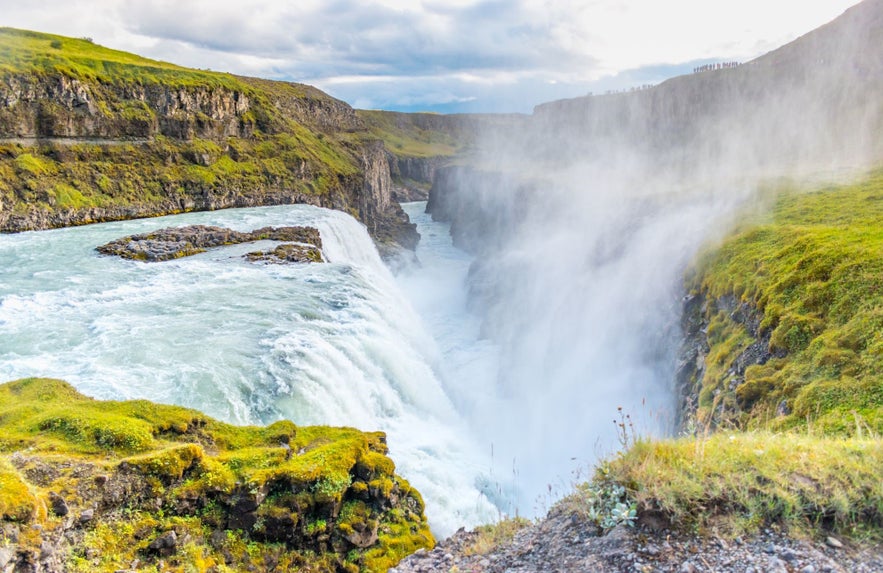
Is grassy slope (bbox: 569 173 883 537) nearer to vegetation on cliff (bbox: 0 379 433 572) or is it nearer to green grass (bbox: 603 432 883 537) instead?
green grass (bbox: 603 432 883 537)

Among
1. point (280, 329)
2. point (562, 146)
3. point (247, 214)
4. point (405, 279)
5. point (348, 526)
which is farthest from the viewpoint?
point (562, 146)

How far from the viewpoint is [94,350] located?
16672 millimetres

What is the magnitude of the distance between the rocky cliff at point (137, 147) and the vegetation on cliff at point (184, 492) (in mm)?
41241

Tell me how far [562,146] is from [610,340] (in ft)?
264

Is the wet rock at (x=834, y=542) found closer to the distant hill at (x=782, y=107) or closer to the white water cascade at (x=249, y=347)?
the white water cascade at (x=249, y=347)

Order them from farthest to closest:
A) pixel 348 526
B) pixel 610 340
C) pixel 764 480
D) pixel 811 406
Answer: pixel 610 340, pixel 811 406, pixel 348 526, pixel 764 480

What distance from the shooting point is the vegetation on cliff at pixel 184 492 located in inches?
263

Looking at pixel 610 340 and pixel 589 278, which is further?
pixel 589 278

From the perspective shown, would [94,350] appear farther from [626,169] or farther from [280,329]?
[626,169]

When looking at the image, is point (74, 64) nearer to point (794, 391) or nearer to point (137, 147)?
point (137, 147)

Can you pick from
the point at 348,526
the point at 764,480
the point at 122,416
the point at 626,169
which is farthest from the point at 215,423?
the point at 626,169

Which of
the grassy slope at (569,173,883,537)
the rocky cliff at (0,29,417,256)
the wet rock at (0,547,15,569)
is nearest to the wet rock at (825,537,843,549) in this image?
the grassy slope at (569,173,883,537)

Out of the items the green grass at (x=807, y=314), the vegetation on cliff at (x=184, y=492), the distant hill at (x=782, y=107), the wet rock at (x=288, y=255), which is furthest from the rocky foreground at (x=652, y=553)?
the distant hill at (x=782, y=107)

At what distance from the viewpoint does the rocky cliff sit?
46075mm
